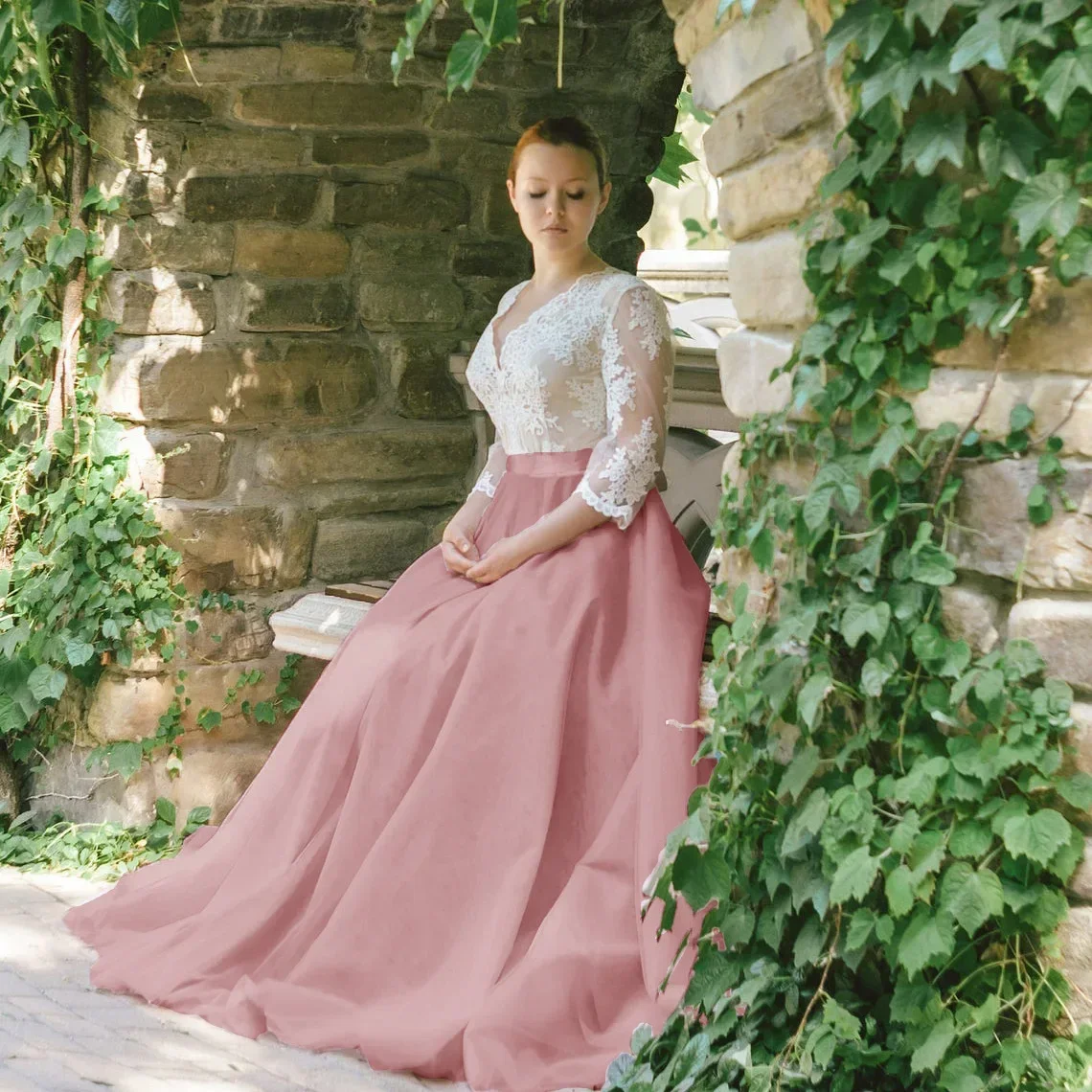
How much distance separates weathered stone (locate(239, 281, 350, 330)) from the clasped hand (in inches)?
36.3

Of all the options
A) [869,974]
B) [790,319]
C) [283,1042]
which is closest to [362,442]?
[283,1042]

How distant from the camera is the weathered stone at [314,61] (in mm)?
3664

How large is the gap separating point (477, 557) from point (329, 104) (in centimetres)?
136

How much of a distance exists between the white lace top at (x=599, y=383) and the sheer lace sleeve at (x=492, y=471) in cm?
16

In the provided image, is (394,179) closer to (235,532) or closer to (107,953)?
(235,532)

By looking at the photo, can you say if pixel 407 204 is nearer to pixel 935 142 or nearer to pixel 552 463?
pixel 552 463

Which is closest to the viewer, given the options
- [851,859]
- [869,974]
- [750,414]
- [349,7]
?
[851,859]

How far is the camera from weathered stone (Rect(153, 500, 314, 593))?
147 inches

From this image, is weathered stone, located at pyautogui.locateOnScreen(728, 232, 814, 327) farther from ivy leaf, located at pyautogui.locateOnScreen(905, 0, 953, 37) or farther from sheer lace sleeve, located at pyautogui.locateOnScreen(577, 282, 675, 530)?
sheer lace sleeve, located at pyautogui.locateOnScreen(577, 282, 675, 530)

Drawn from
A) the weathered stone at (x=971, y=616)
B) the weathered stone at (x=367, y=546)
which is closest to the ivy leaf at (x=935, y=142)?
the weathered stone at (x=971, y=616)

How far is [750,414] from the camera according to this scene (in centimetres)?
224

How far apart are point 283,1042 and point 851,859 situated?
1.21 metres

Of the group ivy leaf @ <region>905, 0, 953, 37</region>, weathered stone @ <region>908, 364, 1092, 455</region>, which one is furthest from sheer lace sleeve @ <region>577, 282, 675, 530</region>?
ivy leaf @ <region>905, 0, 953, 37</region>

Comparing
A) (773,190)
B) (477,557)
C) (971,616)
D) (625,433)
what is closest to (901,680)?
(971,616)
